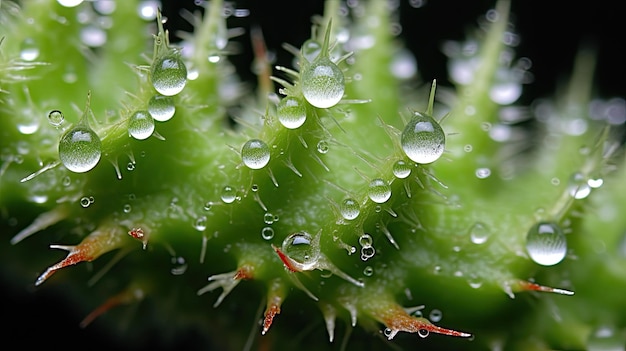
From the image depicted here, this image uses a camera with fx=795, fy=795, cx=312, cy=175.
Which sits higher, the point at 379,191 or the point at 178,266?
the point at 379,191

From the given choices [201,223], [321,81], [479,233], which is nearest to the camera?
[321,81]

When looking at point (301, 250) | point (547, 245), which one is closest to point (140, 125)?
point (301, 250)

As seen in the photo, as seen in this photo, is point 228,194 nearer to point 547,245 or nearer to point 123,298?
point 123,298

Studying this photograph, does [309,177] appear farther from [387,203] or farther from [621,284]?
[621,284]

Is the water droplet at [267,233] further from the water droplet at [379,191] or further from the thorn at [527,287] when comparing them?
the thorn at [527,287]

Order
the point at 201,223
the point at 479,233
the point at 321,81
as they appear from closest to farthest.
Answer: the point at 321,81 → the point at 201,223 → the point at 479,233

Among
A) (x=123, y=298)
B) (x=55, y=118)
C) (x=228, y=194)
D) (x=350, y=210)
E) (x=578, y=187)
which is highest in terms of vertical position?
(x=578, y=187)

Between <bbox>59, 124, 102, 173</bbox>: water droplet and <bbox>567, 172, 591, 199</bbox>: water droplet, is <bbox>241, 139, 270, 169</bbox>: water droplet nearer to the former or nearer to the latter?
<bbox>59, 124, 102, 173</bbox>: water droplet
